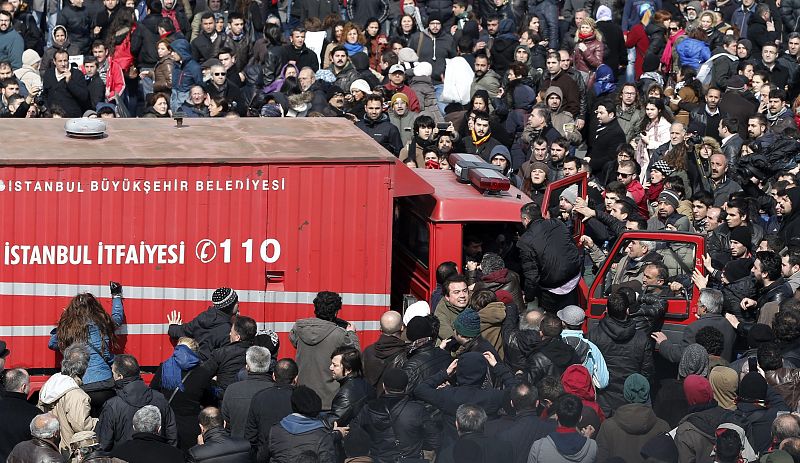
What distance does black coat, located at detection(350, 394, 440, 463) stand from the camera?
11344 mm

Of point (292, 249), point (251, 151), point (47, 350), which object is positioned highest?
point (251, 151)

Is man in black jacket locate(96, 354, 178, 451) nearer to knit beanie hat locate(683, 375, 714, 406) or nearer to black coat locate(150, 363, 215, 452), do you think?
black coat locate(150, 363, 215, 452)

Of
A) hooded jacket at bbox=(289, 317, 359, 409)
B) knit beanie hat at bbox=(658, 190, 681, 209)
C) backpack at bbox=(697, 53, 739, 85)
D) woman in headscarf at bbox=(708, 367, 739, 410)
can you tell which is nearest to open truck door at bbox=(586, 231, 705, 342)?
knit beanie hat at bbox=(658, 190, 681, 209)

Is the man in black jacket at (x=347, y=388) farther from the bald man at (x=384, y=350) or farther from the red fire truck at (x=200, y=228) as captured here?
the red fire truck at (x=200, y=228)

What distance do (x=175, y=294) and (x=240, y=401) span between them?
8.72 ft

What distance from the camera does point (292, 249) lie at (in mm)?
14781

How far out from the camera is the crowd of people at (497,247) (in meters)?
11.4

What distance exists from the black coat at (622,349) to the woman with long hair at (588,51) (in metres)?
11.0

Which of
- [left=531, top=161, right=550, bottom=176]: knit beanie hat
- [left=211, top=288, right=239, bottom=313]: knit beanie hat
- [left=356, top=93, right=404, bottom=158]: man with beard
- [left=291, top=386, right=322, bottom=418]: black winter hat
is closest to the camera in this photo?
[left=291, top=386, right=322, bottom=418]: black winter hat

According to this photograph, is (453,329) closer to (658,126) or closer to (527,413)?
(527,413)

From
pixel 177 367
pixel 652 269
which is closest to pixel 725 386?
pixel 652 269

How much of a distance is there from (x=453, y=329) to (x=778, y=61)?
12017mm

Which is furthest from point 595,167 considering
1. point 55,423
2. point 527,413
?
point 55,423

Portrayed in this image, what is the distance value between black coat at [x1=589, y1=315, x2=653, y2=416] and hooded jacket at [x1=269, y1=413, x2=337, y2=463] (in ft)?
10.3
